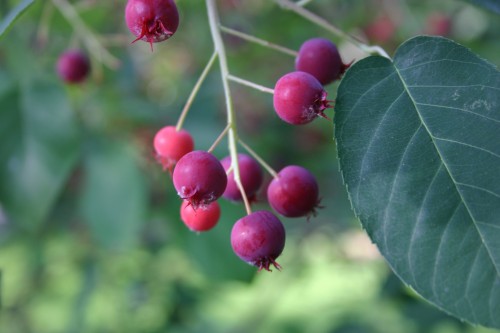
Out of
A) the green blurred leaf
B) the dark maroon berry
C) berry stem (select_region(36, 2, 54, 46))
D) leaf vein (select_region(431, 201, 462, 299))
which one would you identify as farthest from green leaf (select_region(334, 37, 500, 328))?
the green blurred leaf

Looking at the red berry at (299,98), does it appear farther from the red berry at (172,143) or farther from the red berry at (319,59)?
the red berry at (172,143)

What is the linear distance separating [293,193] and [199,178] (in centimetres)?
25

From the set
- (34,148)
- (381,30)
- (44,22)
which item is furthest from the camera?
(381,30)

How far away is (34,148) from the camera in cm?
185

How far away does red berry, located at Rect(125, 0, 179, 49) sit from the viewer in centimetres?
100

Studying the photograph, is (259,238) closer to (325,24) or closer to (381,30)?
(325,24)

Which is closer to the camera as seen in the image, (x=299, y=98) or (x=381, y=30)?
(x=299, y=98)

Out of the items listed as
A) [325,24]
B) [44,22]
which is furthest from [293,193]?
[44,22]

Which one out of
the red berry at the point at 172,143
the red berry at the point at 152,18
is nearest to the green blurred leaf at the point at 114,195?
the red berry at the point at 172,143

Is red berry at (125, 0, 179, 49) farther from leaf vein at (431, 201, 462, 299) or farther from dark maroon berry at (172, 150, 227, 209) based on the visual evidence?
leaf vein at (431, 201, 462, 299)

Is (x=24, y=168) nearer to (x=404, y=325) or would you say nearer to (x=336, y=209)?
(x=404, y=325)

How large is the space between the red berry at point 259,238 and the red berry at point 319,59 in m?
0.35

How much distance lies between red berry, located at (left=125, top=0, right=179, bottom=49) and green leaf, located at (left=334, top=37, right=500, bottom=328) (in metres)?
0.35

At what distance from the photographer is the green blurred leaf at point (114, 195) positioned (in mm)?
2445
